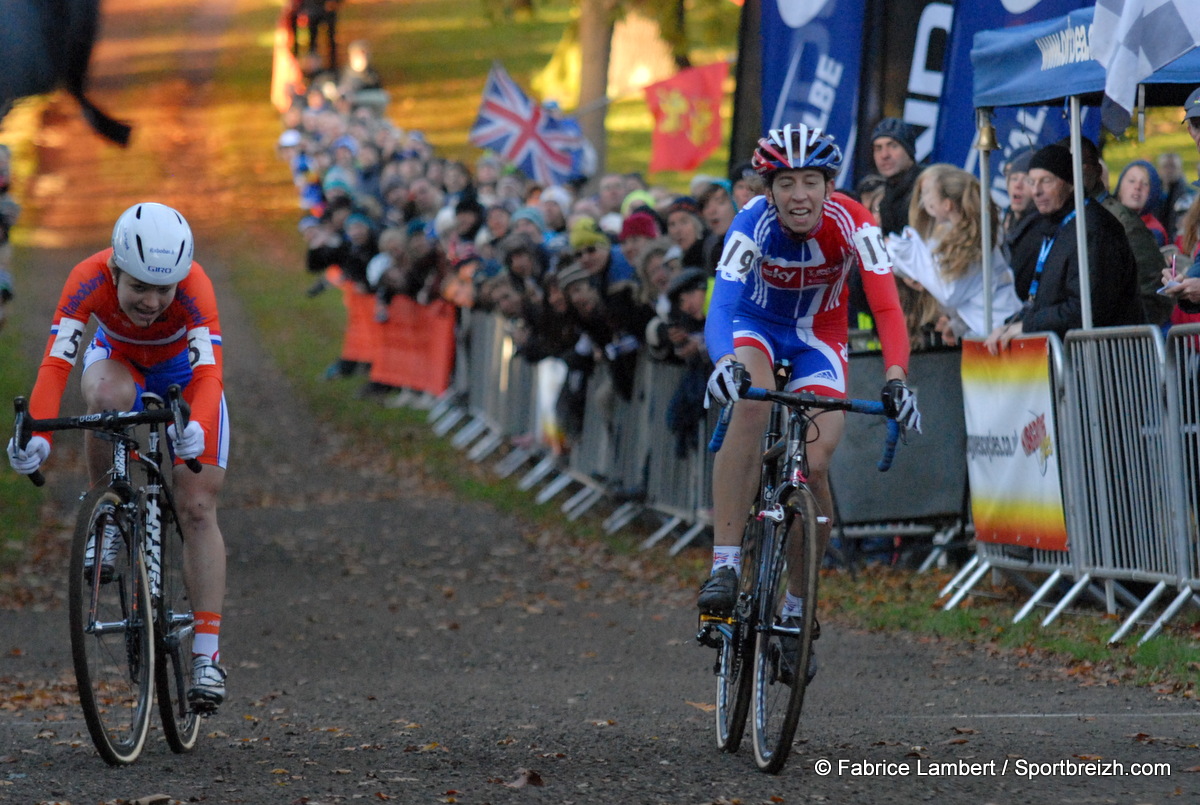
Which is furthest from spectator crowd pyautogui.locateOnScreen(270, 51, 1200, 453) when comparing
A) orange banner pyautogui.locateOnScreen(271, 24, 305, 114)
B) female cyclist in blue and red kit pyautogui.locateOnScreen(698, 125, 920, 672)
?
orange banner pyautogui.locateOnScreen(271, 24, 305, 114)

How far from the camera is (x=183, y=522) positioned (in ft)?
23.5

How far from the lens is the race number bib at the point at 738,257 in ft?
22.2

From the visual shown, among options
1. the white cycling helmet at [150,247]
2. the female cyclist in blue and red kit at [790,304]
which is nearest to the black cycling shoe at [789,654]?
the female cyclist in blue and red kit at [790,304]

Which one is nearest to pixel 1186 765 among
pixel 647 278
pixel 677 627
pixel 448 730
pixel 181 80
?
pixel 448 730

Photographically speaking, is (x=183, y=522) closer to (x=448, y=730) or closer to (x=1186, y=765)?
(x=448, y=730)

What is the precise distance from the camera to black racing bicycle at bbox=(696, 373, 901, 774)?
240 inches

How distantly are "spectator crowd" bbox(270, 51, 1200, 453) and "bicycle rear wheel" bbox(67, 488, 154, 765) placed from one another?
5.13 m

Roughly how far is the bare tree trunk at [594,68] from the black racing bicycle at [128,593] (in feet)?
59.6

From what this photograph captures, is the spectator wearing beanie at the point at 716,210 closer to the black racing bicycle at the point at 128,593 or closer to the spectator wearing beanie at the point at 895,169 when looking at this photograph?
the spectator wearing beanie at the point at 895,169

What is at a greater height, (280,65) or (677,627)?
(280,65)

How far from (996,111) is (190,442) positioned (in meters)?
7.21

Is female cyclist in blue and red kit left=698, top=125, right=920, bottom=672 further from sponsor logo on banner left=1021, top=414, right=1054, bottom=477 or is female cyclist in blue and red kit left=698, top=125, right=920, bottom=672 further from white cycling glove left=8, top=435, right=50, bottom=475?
sponsor logo on banner left=1021, top=414, right=1054, bottom=477

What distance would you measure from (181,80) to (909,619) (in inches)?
2022

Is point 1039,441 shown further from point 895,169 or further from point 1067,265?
point 895,169
